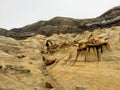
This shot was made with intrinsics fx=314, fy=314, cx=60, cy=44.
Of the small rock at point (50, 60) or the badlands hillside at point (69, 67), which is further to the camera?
the small rock at point (50, 60)

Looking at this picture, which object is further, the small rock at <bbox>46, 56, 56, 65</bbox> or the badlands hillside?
the small rock at <bbox>46, 56, 56, 65</bbox>

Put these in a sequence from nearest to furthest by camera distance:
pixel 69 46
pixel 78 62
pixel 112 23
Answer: pixel 78 62 → pixel 69 46 → pixel 112 23

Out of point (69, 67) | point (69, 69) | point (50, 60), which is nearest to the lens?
point (69, 69)

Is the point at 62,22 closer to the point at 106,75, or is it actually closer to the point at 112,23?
the point at 112,23

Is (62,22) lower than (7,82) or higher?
higher

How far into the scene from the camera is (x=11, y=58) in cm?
2752

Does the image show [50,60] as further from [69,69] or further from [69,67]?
[69,69]

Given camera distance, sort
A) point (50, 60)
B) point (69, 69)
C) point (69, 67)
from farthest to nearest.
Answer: point (50, 60) → point (69, 67) → point (69, 69)

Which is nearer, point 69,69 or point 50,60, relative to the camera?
point 69,69

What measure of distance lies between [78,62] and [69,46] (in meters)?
3.85

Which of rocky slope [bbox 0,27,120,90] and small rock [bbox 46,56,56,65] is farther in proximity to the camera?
small rock [bbox 46,56,56,65]

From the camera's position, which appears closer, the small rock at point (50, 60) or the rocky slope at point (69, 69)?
the rocky slope at point (69, 69)

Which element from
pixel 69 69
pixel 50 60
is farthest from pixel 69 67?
pixel 50 60

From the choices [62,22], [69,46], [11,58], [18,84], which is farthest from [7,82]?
[62,22]
